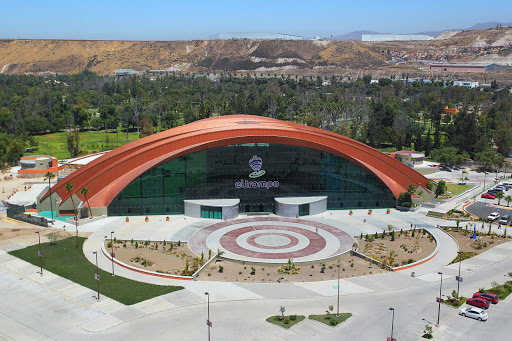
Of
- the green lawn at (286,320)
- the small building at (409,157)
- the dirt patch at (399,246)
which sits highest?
the small building at (409,157)

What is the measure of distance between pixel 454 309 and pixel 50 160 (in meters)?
75.8

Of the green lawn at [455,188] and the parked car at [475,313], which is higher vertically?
the green lawn at [455,188]

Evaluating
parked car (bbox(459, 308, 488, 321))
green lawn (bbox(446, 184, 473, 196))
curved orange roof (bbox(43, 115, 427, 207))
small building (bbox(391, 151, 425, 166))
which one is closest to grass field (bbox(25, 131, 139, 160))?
curved orange roof (bbox(43, 115, 427, 207))

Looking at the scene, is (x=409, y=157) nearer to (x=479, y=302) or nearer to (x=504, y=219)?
(x=504, y=219)

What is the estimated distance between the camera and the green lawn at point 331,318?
38.2 m

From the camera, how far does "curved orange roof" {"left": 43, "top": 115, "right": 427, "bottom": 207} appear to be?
210 ft

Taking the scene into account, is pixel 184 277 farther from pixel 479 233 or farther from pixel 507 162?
pixel 507 162

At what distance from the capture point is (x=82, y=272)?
47469mm

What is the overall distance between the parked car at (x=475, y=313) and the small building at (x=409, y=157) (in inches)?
2351

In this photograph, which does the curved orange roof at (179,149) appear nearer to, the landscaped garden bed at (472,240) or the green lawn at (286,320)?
the landscaped garden bed at (472,240)

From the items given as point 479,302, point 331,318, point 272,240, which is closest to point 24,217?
point 272,240

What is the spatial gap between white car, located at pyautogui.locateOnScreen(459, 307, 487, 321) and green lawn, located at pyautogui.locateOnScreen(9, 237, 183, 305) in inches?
919

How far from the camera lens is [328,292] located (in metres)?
43.9

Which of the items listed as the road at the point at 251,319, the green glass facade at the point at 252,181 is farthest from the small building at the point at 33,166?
the road at the point at 251,319
